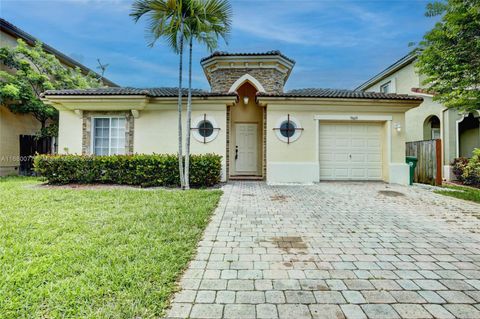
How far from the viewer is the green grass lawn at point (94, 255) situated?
2213mm

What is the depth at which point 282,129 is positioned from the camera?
10750 millimetres

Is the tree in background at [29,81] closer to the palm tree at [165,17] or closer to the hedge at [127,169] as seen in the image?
the hedge at [127,169]

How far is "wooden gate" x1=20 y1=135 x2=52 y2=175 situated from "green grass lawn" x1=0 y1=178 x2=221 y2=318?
30.6 ft

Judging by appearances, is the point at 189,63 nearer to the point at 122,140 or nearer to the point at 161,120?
the point at 161,120

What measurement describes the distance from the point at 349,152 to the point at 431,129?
8.17m

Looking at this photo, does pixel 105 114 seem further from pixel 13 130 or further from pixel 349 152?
pixel 349 152

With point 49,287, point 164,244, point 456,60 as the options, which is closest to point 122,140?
point 164,244

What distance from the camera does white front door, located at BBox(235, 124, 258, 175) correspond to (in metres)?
13.1

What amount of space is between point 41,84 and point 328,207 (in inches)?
628

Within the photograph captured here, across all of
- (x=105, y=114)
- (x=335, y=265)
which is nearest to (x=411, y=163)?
(x=335, y=265)

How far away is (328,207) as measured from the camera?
6.37 m

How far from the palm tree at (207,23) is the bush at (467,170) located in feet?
39.1

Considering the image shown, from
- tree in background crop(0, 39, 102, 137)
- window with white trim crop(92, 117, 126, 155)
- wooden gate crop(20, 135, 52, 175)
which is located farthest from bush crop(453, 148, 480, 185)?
wooden gate crop(20, 135, 52, 175)

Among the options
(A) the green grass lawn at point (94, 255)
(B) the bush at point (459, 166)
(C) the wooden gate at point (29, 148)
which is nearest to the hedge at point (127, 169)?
(A) the green grass lawn at point (94, 255)
